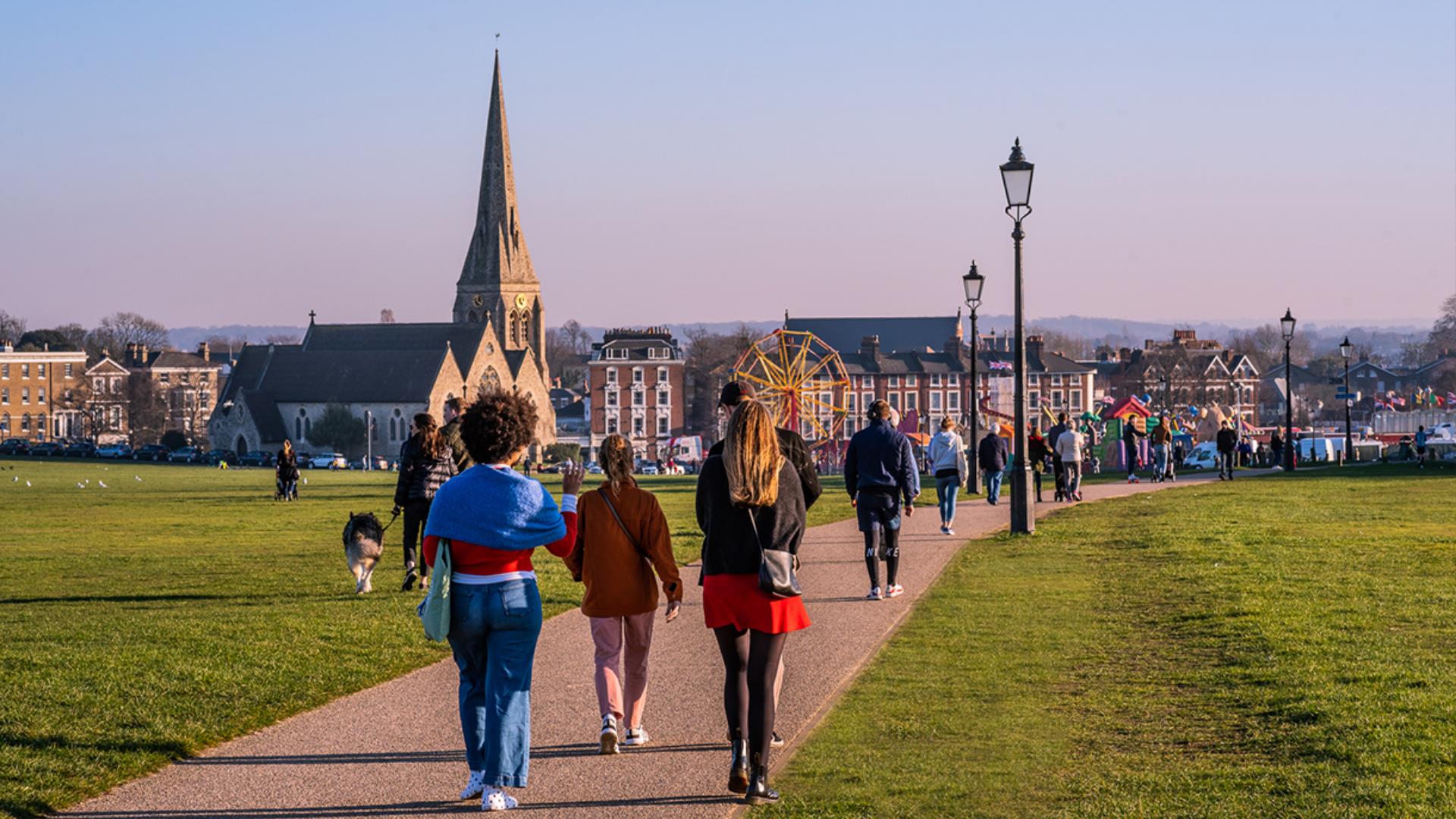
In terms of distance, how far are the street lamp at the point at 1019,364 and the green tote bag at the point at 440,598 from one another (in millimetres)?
16142

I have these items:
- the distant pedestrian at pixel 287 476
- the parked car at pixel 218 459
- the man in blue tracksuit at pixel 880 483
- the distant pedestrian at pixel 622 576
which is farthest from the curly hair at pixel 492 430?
the parked car at pixel 218 459

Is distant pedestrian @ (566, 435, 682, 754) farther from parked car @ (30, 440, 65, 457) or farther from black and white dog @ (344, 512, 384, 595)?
parked car @ (30, 440, 65, 457)

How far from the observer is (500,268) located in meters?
159

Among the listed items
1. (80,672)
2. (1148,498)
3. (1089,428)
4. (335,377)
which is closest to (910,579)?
(80,672)

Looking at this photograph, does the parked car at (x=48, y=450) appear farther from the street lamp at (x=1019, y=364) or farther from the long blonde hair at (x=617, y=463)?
the long blonde hair at (x=617, y=463)

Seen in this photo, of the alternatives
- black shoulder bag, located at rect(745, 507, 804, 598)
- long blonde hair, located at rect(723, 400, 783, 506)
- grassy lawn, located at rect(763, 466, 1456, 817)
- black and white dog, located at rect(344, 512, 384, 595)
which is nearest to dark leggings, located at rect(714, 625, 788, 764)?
black shoulder bag, located at rect(745, 507, 804, 598)

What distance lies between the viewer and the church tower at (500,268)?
157875 mm

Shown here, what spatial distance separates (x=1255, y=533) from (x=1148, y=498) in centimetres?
1032

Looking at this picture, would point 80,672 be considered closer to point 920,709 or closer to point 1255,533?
point 920,709

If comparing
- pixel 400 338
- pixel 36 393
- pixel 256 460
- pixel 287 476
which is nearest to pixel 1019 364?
pixel 287 476

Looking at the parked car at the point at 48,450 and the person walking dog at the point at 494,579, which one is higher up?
the person walking dog at the point at 494,579

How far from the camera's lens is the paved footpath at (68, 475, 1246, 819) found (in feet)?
26.9

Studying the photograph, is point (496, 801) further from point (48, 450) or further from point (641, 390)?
point (641, 390)

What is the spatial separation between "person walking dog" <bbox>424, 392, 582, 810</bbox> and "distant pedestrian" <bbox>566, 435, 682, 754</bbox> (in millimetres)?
1283
